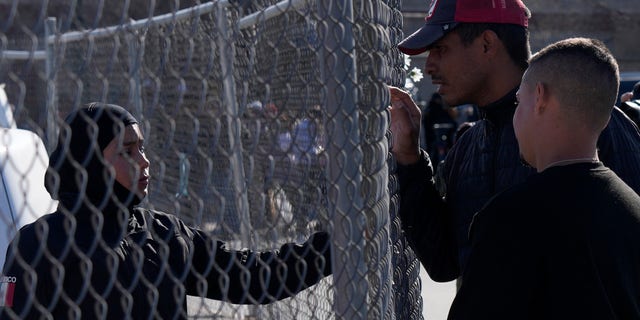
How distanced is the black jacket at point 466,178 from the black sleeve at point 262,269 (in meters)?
0.40

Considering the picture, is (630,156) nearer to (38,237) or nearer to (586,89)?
(586,89)

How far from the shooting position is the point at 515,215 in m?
2.17

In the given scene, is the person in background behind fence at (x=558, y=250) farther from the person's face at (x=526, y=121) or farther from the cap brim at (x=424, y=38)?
the cap brim at (x=424, y=38)

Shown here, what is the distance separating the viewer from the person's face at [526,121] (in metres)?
2.40

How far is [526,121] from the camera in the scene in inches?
94.8

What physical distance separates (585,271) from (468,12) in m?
1.24

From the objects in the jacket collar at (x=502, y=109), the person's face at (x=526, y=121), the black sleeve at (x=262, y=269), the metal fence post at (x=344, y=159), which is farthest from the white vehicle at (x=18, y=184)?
the person's face at (x=526, y=121)

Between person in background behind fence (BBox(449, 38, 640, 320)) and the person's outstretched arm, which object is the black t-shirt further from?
the person's outstretched arm

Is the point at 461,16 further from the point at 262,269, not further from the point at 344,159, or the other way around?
the point at 262,269

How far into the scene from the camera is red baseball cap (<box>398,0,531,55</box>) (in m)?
3.16

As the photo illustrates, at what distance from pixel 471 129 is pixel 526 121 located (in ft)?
3.17

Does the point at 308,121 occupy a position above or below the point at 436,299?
above

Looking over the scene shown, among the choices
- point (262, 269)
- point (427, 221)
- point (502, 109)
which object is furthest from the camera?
point (427, 221)

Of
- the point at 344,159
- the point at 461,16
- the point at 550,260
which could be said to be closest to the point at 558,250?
the point at 550,260
